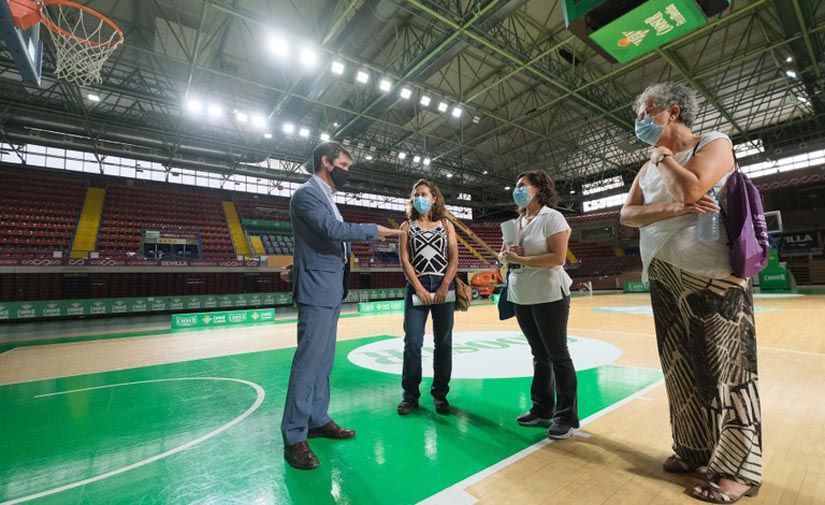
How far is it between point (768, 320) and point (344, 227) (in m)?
9.36

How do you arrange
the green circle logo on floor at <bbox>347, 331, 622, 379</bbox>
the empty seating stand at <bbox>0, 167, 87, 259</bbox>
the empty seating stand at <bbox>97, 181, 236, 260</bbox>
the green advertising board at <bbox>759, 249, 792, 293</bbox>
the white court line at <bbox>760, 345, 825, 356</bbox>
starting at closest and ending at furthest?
the green circle logo on floor at <bbox>347, 331, 622, 379</bbox>
the white court line at <bbox>760, 345, 825, 356</bbox>
the empty seating stand at <bbox>0, 167, 87, 259</bbox>
the green advertising board at <bbox>759, 249, 792, 293</bbox>
the empty seating stand at <bbox>97, 181, 236, 260</bbox>

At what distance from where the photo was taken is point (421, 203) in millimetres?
2838

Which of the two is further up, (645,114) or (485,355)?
(645,114)

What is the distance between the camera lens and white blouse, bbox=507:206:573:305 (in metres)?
2.34

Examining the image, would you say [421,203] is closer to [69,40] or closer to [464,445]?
[464,445]

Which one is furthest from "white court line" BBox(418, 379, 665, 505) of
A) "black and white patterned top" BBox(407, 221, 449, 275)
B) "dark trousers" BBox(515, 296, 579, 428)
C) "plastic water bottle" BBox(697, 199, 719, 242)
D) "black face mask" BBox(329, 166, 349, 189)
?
"black face mask" BBox(329, 166, 349, 189)

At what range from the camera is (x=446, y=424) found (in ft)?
8.48

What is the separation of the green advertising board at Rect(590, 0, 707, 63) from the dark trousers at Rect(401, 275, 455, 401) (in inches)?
232

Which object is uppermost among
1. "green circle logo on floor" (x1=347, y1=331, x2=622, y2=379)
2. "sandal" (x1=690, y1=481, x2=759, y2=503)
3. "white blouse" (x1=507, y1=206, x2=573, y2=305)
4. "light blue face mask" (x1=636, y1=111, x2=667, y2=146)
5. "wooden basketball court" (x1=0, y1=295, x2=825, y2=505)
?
"light blue face mask" (x1=636, y1=111, x2=667, y2=146)

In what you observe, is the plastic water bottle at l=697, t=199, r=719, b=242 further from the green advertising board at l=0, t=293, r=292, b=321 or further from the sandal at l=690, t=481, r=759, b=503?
the green advertising board at l=0, t=293, r=292, b=321

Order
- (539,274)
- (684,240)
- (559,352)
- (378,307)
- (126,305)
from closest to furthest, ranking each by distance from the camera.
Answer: (684,240), (559,352), (539,274), (126,305), (378,307)

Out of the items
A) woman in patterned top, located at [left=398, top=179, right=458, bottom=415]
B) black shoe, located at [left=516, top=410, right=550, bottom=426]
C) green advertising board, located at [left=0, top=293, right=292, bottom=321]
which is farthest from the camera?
green advertising board, located at [left=0, top=293, right=292, bottom=321]

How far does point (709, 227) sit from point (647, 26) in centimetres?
647

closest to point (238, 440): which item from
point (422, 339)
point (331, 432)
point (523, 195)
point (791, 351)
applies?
point (331, 432)
